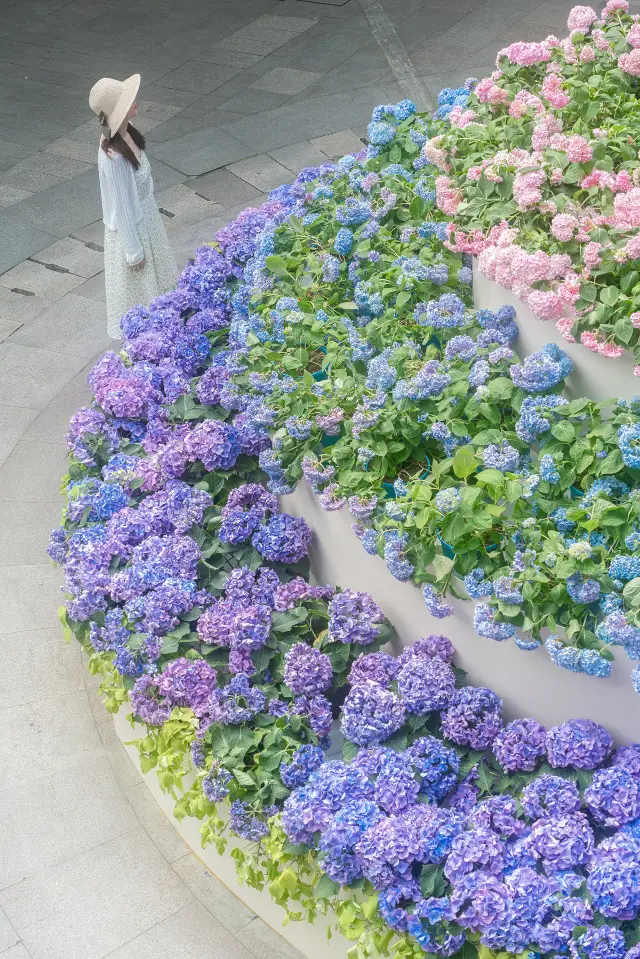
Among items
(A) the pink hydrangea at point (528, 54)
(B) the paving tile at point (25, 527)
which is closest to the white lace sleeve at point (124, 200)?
(B) the paving tile at point (25, 527)

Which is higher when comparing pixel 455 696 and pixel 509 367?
pixel 509 367

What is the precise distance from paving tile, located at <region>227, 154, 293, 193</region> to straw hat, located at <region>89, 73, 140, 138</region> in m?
2.91

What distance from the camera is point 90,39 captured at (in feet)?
43.1

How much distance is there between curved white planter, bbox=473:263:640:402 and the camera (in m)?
4.32

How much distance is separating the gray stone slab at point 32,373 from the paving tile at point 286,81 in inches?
193

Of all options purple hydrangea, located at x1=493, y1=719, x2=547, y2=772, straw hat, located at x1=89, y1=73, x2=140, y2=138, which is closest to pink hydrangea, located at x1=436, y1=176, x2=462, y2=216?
straw hat, located at x1=89, y1=73, x2=140, y2=138

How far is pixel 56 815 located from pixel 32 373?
3.68m

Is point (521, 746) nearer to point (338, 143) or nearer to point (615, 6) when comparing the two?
point (615, 6)

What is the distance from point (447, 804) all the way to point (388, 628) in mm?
794

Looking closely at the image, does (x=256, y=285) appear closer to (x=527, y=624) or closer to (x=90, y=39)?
(x=527, y=624)

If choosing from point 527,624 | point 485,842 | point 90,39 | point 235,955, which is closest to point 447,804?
point 485,842

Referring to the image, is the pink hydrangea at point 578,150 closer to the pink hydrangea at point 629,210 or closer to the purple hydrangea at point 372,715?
the pink hydrangea at point 629,210

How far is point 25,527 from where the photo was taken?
20.6 ft

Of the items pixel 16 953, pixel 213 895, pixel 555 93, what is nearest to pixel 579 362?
pixel 555 93
